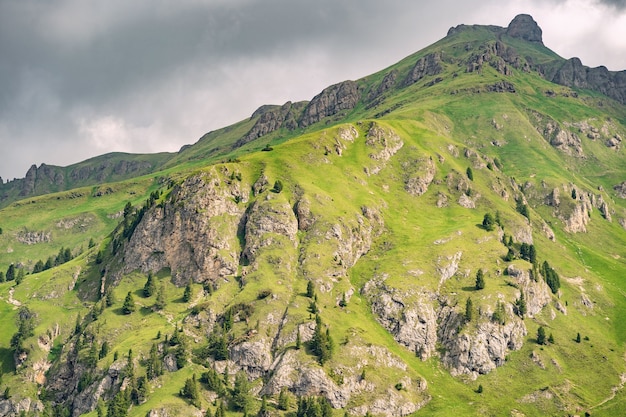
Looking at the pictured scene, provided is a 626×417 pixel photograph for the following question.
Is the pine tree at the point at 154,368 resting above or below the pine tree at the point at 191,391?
above

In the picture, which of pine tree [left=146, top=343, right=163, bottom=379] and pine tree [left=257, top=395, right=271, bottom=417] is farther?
pine tree [left=146, top=343, right=163, bottom=379]

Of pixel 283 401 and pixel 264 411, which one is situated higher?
pixel 283 401

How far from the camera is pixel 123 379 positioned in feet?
645

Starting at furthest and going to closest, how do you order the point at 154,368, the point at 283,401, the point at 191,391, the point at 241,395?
the point at 154,368, the point at 241,395, the point at 283,401, the point at 191,391

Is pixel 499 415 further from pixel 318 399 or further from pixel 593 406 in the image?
pixel 318 399

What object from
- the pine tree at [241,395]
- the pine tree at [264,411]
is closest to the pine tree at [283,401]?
the pine tree at [264,411]

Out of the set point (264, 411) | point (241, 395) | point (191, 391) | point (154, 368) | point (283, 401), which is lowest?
point (264, 411)

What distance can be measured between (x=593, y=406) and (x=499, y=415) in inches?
1446

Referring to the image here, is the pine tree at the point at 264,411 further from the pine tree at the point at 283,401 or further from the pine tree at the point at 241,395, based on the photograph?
the pine tree at the point at 283,401

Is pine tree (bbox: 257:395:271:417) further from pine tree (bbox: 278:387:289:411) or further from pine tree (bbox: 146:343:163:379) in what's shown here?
pine tree (bbox: 146:343:163:379)

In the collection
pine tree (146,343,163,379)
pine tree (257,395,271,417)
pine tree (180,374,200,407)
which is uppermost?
pine tree (146,343,163,379)

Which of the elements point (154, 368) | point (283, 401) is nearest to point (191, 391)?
point (154, 368)

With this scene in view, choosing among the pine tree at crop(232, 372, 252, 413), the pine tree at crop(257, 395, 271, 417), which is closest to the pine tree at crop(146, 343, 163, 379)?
the pine tree at crop(232, 372, 252, 413)

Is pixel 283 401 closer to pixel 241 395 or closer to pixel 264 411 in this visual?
pixel 264 411
